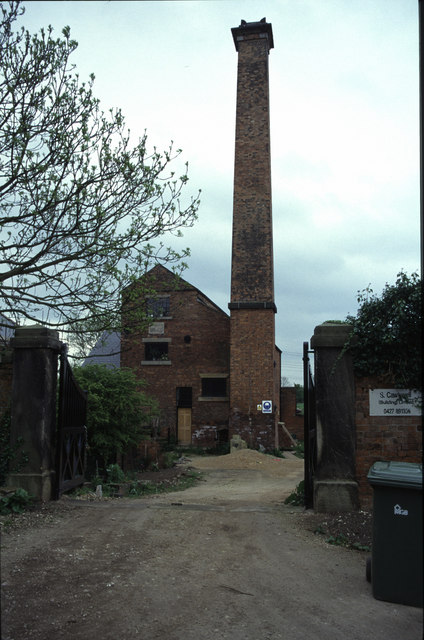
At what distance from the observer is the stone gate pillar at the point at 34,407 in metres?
7.99

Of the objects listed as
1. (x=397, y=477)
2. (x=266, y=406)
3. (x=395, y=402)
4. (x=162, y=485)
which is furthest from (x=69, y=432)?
(x=266, y=406)

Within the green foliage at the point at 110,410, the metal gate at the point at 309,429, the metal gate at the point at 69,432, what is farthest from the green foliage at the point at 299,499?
the green foliage at the point at 110,410

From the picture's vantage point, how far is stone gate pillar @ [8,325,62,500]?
26.2ft

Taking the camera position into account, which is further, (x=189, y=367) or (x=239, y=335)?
(x=189, y=367)

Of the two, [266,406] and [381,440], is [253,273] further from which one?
[381,440]

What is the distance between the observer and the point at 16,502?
748cm

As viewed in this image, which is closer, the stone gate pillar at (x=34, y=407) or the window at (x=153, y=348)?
the stone gate pillar at (x=34, y=407)

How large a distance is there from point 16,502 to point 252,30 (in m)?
25.3

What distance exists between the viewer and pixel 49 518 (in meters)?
7.20

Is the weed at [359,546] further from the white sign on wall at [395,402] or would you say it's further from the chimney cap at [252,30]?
the chimney cap at [252,30]

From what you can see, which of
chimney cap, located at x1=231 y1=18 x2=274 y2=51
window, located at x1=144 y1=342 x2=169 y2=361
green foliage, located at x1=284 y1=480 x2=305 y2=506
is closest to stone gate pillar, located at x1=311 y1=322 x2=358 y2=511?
green foliage, located at x1=284 y1=480 x2=305 y2=506

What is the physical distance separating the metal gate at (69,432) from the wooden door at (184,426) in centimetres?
1634

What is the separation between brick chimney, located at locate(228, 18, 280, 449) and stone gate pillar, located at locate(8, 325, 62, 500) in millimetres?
16306

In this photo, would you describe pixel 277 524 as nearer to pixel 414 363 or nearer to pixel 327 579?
pixel 327 579
